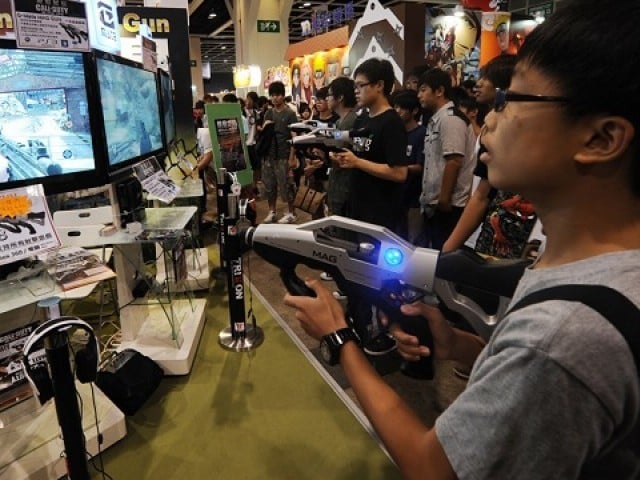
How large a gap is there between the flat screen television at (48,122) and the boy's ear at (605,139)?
166 cm

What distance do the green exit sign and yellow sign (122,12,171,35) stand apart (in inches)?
276

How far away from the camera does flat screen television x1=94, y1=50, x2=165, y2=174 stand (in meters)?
1.96

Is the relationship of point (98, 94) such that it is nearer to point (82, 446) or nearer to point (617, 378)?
point (82, 446)

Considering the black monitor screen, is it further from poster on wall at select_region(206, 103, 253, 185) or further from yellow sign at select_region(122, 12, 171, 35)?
yellow sign at select_region(122, 12, 171, 35)

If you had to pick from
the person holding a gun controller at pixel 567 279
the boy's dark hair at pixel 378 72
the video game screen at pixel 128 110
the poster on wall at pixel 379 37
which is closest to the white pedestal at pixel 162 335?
the video game screen at pixel 128 110

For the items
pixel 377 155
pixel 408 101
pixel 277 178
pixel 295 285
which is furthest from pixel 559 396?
pixel 277 178

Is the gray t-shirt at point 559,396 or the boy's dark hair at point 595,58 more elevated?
the boy's dark hair at point 595,58

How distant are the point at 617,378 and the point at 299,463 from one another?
156 centimetres

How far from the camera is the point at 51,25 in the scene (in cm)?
160

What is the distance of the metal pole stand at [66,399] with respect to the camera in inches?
46.5

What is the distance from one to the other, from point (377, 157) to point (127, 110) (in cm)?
131

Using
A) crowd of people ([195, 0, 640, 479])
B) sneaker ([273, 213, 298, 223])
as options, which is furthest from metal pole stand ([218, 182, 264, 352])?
sneaker ([273, 213, 298, 223])

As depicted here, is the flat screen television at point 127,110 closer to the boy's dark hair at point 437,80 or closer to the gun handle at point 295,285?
the gun handle at point 295,285

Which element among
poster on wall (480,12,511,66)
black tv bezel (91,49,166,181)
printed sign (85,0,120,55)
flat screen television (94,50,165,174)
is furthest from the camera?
poster on wall (480,12,511,66)
